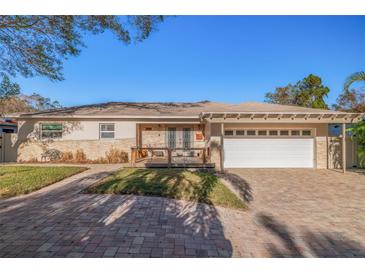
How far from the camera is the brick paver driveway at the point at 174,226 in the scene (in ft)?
9.63

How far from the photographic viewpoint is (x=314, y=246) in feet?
10.8

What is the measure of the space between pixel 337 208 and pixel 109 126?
39.9 ft

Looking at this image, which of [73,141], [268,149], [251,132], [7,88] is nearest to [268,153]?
[268,149]

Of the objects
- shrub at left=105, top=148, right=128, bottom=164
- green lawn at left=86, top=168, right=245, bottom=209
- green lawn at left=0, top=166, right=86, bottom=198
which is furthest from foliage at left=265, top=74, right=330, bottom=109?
green lawn at left=0, top=166, right=86, bottom=198

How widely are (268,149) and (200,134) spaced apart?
471 cm

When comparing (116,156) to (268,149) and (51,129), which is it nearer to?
(51,129)

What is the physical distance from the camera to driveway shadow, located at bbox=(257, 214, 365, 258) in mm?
3051

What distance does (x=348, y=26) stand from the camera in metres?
7.73

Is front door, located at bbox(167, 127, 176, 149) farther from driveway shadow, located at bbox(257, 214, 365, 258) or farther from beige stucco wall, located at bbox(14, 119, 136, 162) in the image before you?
driveway shadow, located at bbox(257, 214, 365, 258)

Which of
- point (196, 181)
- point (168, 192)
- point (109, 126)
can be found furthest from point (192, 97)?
point (168, 192)

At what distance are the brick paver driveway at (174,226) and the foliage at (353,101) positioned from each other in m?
19.7

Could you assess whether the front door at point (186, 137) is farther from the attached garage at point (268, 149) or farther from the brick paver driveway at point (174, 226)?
the brick paver driveway at point (174, 226)

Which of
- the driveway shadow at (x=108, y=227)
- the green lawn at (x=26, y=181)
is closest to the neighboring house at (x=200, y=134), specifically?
the green lawn at (x=26, y=181)

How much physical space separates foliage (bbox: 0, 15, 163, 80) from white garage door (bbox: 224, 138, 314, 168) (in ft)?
24.7
